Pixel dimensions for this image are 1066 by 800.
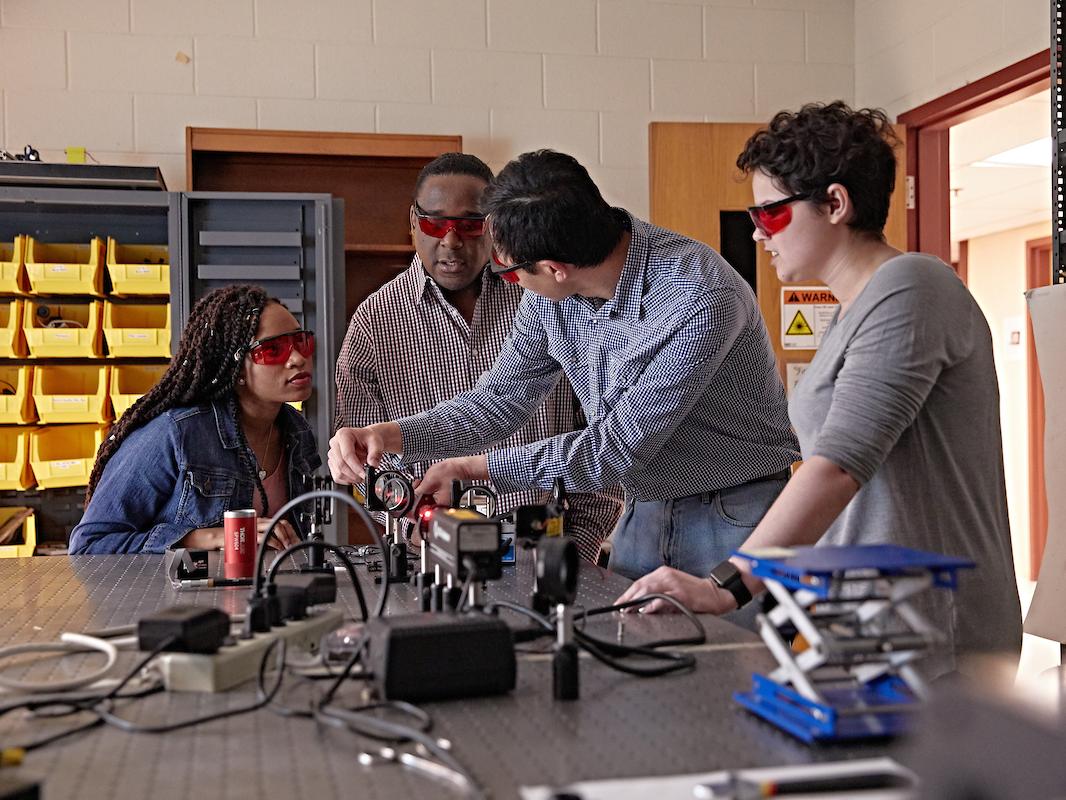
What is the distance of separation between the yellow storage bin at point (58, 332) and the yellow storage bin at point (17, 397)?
0.09 metres

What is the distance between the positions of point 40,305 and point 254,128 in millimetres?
1064

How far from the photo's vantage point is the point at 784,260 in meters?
1.59

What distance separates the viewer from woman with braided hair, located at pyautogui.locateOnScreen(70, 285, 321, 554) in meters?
2.36

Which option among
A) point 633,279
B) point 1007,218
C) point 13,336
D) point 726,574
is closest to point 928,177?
point 633,279

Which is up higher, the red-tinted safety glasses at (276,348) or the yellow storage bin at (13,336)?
the yellow storage bin at (13,336)

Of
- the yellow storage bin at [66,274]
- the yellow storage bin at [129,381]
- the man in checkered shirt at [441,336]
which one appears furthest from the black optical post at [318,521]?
the yellow storage bin at [66,274]

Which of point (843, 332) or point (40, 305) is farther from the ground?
point (40, 305)

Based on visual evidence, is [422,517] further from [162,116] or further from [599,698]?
[162,116]

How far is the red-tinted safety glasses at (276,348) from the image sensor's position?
2586 millimetres

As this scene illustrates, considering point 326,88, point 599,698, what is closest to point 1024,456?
point 326,88

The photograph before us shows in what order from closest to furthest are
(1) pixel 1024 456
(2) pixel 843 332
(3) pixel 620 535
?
A: (2) pixel 843 332 → (3) pixel 620 535 → (1) pixel 1024 456

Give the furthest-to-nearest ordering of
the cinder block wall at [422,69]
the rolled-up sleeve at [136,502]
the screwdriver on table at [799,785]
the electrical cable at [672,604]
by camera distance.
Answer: the cinder block wall at [422,69], the rolled-up sleeve at [136,502], the electrical cable at [672,604], the screwdriver on table at [799,785]

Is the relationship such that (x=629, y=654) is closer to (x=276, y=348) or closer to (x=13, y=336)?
(x=276, y=348)

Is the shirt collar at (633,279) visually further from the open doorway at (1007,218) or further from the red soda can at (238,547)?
the open doorway at (1007,218)
